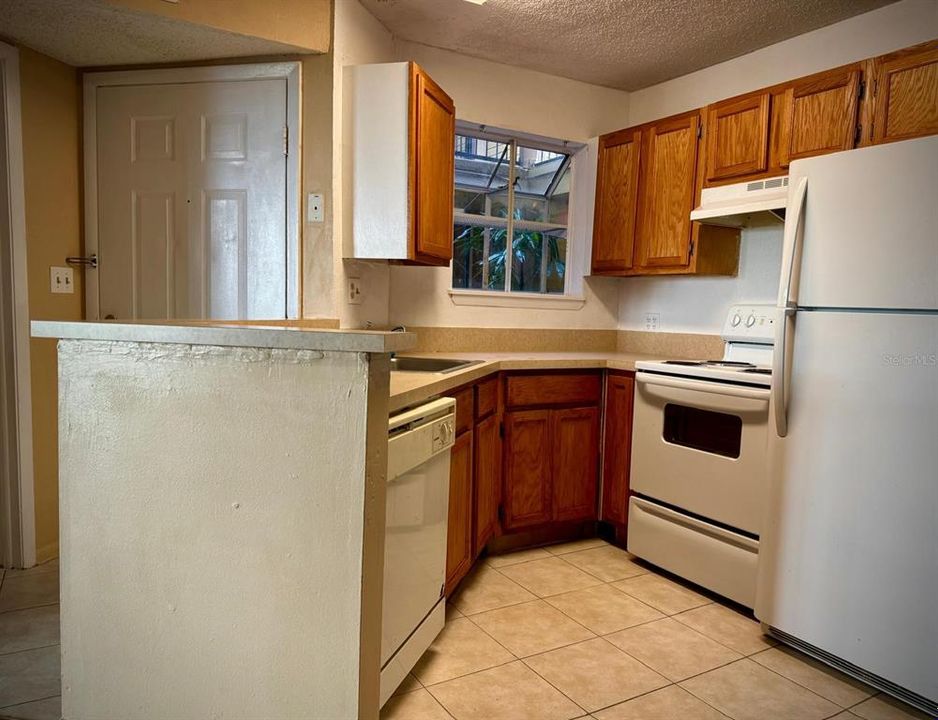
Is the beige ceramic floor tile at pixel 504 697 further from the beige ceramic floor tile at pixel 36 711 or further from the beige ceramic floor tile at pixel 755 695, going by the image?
the beige ceramic floor tile at pixel 36 711

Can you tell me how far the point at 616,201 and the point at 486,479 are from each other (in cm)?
177

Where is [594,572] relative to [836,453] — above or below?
below

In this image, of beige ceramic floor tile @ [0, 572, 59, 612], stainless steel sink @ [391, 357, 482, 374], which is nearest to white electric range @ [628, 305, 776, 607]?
stainless steel sink @ [391, 357, 482, 374]

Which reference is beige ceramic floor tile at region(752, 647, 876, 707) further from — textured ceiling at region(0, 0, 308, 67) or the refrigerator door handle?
textured ceiling at region(0, 0, 308, 67)

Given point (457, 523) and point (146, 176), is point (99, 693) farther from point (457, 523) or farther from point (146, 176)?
point (146, 176)

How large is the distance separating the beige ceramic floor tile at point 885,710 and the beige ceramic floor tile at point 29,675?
2324 mm

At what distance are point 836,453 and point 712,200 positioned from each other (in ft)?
4.47

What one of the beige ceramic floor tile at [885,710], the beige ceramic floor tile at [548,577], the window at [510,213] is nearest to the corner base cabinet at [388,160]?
the window at [510,213]

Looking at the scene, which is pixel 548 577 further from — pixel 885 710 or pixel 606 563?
pixel 885 710

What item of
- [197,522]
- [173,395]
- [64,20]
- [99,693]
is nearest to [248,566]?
[197,522]

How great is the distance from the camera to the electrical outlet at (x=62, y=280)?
2539mm

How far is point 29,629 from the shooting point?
2041mm

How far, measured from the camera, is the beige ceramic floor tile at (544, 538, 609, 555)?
2.94 m

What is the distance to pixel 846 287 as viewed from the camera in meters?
1.87
